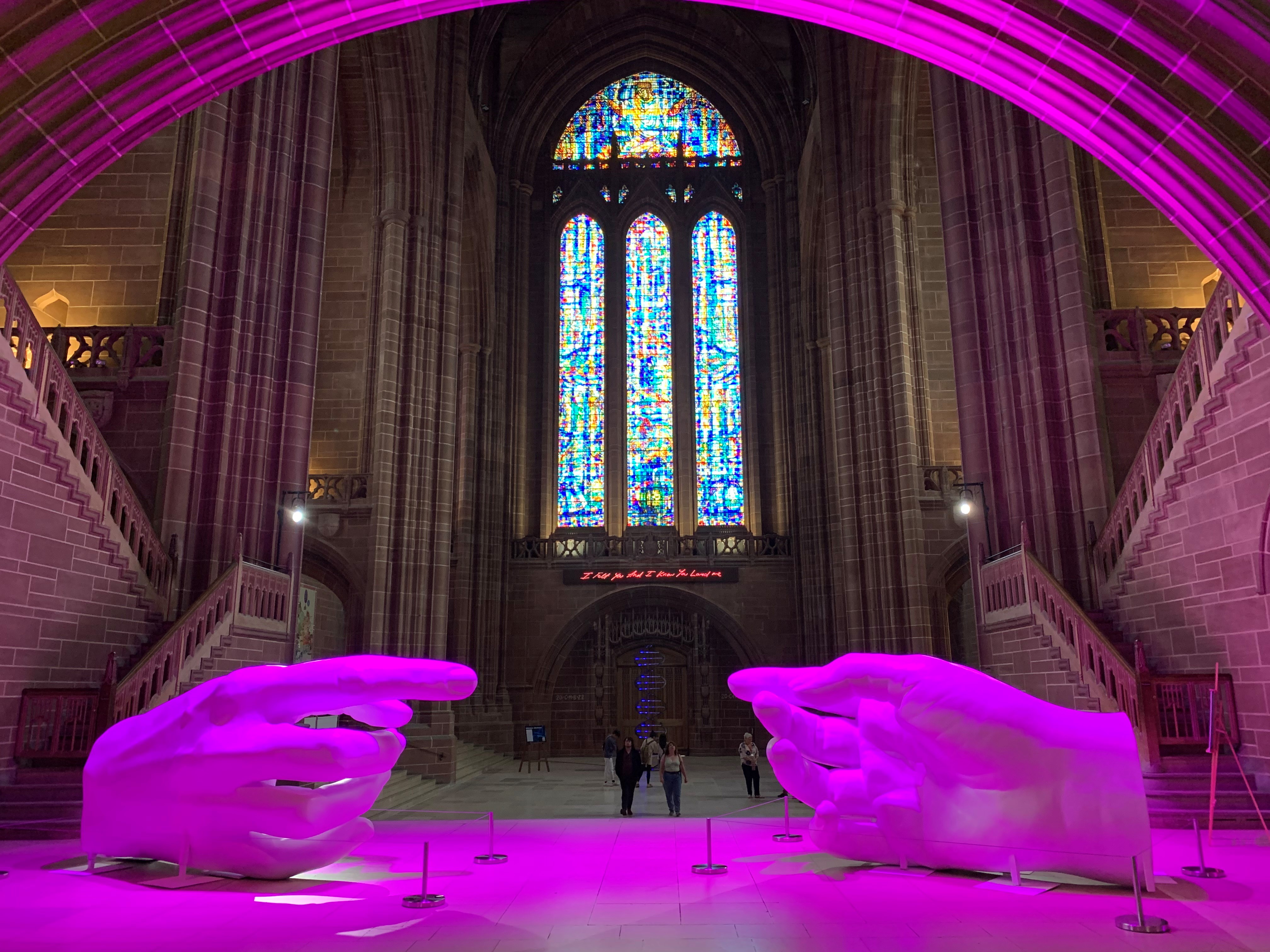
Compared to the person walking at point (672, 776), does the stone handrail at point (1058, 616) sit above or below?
above

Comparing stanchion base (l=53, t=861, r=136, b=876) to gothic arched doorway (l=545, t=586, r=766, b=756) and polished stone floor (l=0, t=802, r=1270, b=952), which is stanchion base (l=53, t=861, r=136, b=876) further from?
gothic arched doorway (l=545, t=586, r=766, b=756)

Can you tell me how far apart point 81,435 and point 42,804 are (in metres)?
4.11

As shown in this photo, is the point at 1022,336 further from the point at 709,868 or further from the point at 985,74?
the point at 709,868

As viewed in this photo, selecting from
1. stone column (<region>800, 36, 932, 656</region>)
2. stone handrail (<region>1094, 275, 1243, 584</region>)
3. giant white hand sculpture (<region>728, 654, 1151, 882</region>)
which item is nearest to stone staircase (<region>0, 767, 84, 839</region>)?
giant white hand sculpture (<region>728, 654, 1151, 882</region>)

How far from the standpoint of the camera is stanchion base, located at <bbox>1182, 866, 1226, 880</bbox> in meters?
6.74

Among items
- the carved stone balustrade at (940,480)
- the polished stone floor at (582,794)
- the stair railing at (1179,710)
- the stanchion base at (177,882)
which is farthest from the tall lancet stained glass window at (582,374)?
the stanchion base at (177,882)

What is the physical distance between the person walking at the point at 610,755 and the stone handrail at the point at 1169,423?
28.4 ft

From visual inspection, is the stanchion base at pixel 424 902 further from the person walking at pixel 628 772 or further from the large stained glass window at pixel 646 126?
the large stained glass window at pixel 646 126

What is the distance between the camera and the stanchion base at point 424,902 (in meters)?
6.33

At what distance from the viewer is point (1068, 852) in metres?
6.12

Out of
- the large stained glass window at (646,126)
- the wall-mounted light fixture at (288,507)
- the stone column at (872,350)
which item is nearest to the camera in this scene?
the wall-mounted light fixture at (288,507)

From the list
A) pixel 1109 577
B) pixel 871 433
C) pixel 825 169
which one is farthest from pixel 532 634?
pixel 1109 577

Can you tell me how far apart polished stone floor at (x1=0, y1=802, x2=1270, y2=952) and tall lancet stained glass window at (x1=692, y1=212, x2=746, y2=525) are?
18858 mm

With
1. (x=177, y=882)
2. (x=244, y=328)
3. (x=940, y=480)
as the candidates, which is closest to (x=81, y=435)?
(x=244, y=328)
